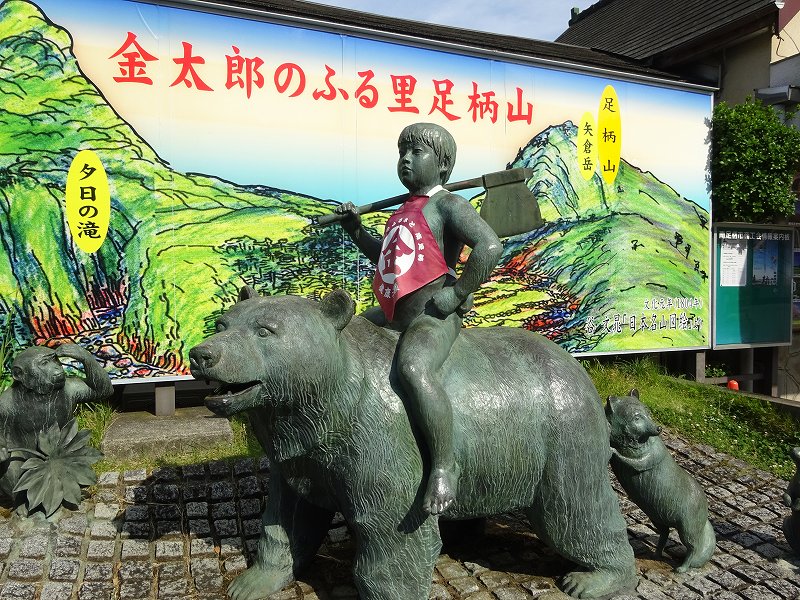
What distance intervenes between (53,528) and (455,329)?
105 inches

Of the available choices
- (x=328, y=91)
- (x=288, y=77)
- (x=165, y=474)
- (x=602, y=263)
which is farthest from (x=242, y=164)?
(x=602, y=263)

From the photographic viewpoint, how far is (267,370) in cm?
228

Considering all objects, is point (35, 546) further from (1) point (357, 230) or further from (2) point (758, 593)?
(2) point (758, 593)

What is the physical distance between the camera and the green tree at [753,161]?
307 inches

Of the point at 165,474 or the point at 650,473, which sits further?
the point at 165,474

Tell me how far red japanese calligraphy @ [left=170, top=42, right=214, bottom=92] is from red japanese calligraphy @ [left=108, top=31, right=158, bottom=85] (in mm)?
223

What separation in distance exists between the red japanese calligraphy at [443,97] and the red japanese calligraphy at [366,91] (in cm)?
65

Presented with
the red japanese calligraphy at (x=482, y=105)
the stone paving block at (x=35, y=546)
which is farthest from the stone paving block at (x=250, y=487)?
the red japanese calligraphy at (x=482, y=105)

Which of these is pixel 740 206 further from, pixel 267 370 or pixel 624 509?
pixel 267 370

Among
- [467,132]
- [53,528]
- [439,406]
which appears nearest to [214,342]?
[439,406]

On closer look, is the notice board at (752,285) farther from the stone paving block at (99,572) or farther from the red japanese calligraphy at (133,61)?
the stone paving block at (99,572)

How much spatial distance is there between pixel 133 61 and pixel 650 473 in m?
5.09

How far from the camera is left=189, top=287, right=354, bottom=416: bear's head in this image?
219 centimetres

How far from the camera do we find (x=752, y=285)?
8.26 meters
